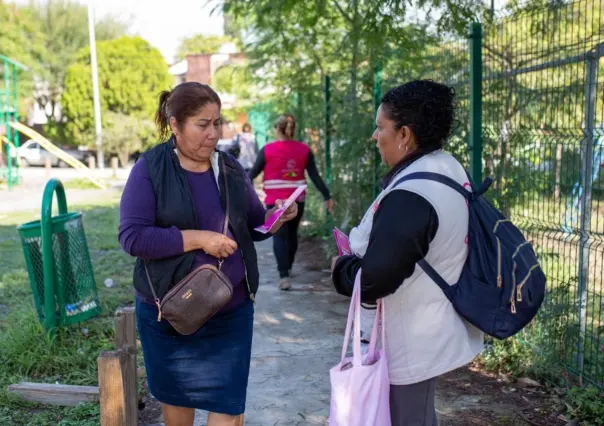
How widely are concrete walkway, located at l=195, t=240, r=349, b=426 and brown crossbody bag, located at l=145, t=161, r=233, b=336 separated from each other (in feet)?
5.04

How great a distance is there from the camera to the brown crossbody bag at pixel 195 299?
2863 mm

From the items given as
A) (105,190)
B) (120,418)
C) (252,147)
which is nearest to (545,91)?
(120,418)

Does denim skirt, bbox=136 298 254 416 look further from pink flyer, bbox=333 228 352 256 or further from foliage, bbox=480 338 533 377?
foliage, bbox=480 338 533 377

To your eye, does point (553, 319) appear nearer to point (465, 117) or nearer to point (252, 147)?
point (465, 117)

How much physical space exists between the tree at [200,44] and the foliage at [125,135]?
28.8m

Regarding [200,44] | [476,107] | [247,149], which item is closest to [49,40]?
[200,44]

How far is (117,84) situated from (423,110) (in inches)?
1425

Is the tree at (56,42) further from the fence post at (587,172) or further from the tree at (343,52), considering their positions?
the fence post at (587,172)

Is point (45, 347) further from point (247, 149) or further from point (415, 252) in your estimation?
point (247, 149)

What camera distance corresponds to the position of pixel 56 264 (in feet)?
17.7

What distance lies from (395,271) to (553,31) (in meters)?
2.64

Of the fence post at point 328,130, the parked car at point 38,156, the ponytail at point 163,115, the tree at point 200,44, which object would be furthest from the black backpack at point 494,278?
the tree at point 200,44

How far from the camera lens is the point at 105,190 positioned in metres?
21.0

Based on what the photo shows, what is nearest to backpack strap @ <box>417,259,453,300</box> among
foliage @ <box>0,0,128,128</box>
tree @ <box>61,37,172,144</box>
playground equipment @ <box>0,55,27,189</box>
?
playground equipment @ <box>0,55,27,189</box>
